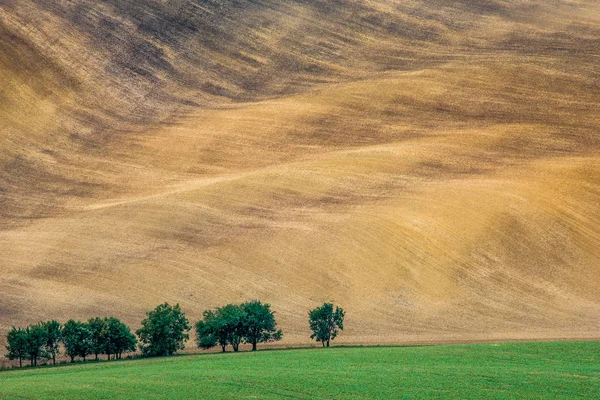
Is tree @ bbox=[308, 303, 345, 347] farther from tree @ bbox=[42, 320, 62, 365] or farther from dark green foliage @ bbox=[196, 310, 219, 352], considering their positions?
tree @ bbox=[42, 320, 62, 365]

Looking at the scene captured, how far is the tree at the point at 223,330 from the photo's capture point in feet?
143

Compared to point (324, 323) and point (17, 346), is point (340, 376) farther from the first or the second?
point (17, 346)

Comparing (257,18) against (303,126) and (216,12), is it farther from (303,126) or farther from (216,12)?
(303,126)

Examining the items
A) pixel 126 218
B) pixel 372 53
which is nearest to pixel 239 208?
pixel 126 218

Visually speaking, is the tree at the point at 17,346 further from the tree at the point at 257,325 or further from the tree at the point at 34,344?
the tree at the point at 257,325

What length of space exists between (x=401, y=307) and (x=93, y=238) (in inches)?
713

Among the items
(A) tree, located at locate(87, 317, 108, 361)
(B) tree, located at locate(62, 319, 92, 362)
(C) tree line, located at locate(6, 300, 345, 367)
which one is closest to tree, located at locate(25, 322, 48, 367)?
(C) tree line, located at locate(6, 300, 345, 367)

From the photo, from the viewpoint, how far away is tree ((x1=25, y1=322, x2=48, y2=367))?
4138 cm

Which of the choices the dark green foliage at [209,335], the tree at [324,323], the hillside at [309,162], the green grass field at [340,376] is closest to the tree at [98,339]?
the green grass field at [340,376]

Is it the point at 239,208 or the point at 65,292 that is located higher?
the point at 239,208

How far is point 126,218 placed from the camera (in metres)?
Answer: 60.1

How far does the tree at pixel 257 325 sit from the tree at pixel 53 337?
25.6ft

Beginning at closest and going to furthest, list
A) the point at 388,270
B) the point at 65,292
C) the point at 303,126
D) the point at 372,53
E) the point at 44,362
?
the point at 44,362, the point at 65,292, the point at 388,270, the point at 303,126, the point at 372,53

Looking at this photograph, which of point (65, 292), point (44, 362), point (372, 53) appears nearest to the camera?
point (44, 362)
